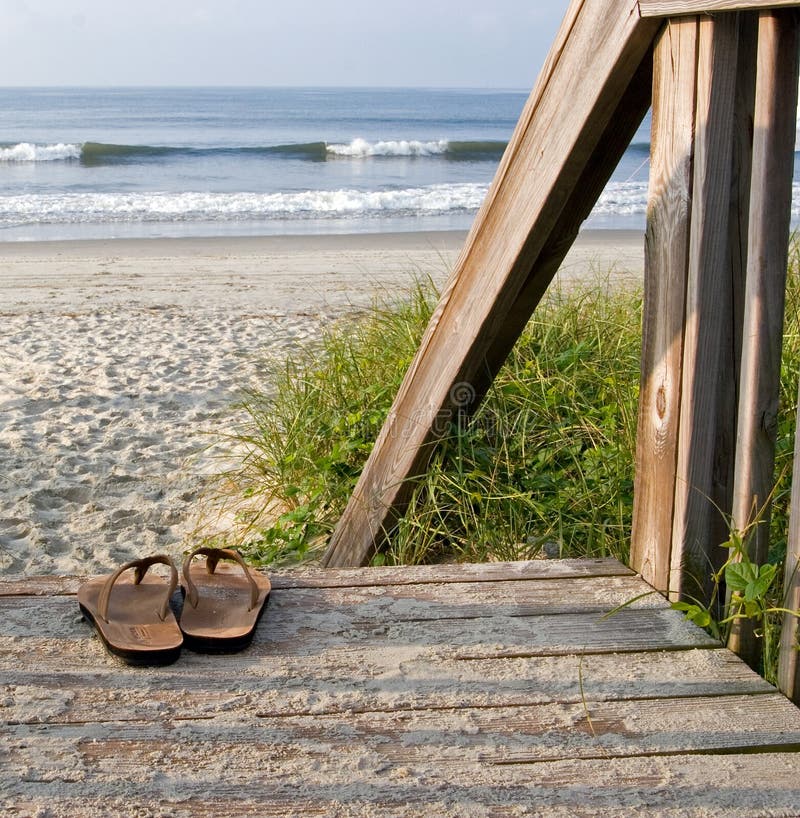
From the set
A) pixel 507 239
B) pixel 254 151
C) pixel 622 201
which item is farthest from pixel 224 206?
pixel 507 239

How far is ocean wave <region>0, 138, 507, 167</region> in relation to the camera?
84.1 feet

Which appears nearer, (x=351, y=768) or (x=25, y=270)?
(x=351, y=768)

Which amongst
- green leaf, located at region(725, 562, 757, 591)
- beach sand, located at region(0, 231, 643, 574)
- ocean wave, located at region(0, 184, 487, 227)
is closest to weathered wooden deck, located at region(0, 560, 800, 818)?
green leaf, located at region(725, 562, 757, 591)

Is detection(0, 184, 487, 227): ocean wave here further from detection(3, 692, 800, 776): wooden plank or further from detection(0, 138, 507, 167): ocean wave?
detection(3, 692, 800, 776): wooden plank

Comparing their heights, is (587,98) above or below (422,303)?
above

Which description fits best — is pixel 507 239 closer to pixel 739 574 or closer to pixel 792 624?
pixel 739 574

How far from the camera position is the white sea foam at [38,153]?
2544 centimetres

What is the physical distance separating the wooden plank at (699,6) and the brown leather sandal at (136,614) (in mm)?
1626

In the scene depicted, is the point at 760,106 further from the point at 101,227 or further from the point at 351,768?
the point at 101,227

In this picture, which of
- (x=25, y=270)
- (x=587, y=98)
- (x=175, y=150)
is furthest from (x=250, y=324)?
(x=175, y=150)

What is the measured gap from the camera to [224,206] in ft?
58.2

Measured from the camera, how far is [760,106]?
1750 millimetres

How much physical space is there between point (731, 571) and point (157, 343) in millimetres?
5614

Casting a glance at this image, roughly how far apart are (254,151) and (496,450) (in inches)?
1037
